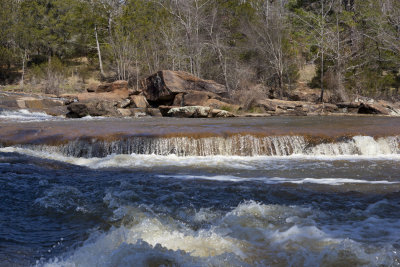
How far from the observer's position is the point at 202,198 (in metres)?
5.91

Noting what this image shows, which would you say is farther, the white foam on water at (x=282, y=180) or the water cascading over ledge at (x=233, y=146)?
the water cascading over ledge at (x=233, y=146)

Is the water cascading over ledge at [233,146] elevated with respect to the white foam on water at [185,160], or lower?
elevated

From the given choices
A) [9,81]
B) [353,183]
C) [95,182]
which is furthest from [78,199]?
[9,81]

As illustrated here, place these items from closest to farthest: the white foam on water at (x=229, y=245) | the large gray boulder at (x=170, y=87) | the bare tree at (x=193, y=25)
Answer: the white foam on water at (x=229, y=245), the large gray boulder at (x=170, y=87), the bare tree at (x=193, y=25)

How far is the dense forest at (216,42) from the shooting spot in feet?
83.7

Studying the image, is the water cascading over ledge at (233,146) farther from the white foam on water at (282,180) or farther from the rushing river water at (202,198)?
the white foam on water at (282,180)

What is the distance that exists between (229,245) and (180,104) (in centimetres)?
1766

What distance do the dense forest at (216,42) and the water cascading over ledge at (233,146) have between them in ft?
37.4

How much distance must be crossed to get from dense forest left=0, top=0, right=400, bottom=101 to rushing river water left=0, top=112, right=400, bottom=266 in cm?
1169

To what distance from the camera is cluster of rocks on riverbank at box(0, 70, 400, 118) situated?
768 inches

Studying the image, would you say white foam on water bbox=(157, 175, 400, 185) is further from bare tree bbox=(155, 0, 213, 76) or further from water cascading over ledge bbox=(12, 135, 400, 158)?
bare tree bbox=(155, 0, 213, 76)

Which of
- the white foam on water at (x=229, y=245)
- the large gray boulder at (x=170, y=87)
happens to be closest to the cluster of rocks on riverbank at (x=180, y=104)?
the large gray boulder at (x=170, y=87)

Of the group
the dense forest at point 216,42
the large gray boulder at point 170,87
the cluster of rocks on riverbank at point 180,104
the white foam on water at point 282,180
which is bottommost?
the white foam on water at point 282,180

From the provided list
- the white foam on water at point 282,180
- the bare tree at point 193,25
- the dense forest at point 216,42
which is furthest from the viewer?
the bare tree at point 193,25
